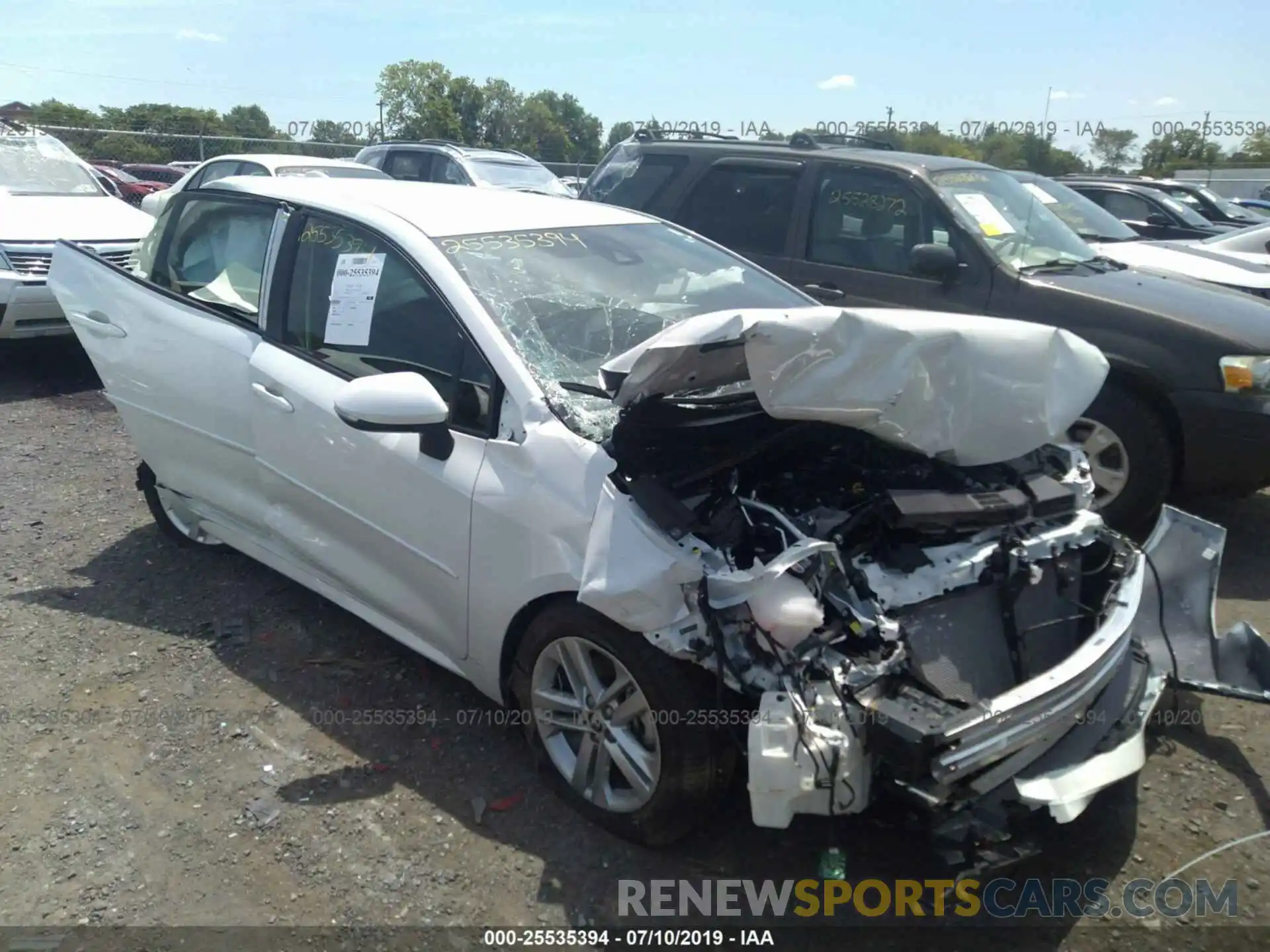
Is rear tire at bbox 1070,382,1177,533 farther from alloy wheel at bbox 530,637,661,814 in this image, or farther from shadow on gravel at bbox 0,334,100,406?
shadow on gravel at bbox 0,334,100,406

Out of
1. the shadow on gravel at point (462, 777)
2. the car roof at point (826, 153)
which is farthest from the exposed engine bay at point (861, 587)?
the car roof at point (826, 153)

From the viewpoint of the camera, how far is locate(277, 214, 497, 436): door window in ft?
10.5

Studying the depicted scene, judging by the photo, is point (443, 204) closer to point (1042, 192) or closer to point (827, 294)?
point (827, 294)

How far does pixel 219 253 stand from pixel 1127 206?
37.9ft

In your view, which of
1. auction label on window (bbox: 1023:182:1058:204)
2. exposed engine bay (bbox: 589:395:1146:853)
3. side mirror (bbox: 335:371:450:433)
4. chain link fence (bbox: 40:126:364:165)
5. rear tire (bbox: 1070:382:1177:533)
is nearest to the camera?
exposed engine bay (bbox: 589:395:1146:853)

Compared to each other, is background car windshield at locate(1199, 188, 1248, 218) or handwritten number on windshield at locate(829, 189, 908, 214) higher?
handwritten number on windshield at locate(829, 189, 908, 214)

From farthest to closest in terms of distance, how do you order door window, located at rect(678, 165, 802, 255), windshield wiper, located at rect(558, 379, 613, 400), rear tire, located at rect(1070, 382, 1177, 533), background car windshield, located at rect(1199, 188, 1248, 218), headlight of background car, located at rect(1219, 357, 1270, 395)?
background car windshield, located at rect(1199, 188, 1248, 218), door window, located at rect(678, 165, 802, 255), rear tire, located at rect(1070, 382, 1177, 533), headlight of background car, located at rect(1219, 357, 1270, 395), windshield wiper, located at rect(558, 379, 613, 400)

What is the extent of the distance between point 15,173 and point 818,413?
976 cm

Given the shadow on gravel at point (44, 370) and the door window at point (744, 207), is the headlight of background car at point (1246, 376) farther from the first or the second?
the shadow on gravel at point (44, 370)

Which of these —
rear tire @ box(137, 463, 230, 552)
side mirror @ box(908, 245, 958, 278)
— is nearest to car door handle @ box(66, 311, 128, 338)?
rear tire @ box(137, 463, 230, 552)

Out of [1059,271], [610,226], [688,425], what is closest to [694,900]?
[688,425]

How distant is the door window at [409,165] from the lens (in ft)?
41.9

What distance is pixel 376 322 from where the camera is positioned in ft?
11.6

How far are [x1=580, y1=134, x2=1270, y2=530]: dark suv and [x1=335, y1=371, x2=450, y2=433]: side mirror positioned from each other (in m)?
2.65
